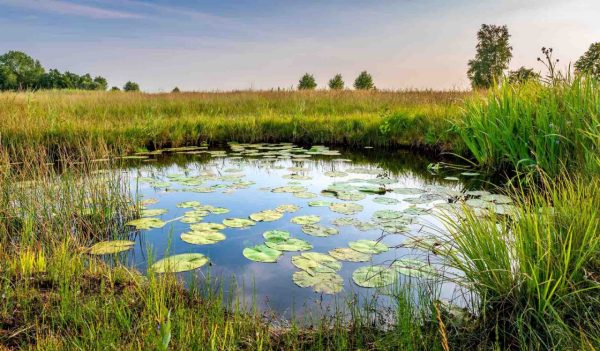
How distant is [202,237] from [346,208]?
1634 mm

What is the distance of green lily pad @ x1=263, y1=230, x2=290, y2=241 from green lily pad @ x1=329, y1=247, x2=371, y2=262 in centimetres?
50

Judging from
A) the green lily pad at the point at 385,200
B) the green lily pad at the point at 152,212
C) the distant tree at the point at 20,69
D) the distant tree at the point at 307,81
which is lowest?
the green lily pad at the point at 152,212

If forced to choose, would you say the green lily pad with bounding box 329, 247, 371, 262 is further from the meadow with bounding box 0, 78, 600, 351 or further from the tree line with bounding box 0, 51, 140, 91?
the tree line with bounding box 0, 51, 140, 91

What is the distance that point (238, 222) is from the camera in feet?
12.9

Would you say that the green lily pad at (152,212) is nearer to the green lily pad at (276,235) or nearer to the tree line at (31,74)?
the green lily pad at (276,235)

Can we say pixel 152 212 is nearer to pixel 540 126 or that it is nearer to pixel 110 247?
pixel 110 247

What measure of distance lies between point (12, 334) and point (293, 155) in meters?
5.85

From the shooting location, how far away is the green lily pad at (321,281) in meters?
2.68

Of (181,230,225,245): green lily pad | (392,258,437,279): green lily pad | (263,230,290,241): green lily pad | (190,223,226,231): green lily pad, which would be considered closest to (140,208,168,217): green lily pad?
(190,223,226,231): green lily pad

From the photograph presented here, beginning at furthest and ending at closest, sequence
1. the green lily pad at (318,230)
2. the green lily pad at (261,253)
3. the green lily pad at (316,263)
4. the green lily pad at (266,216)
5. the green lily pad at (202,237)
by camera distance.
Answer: the green lily pad at (266,216), the green lily pad at (318,230), the green lily pad at (202,237), the green lily pad at (261,253), the green lily pad at (316,263)

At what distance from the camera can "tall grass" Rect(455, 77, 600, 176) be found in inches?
151

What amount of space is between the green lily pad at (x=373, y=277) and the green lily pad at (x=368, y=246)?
0.31 m

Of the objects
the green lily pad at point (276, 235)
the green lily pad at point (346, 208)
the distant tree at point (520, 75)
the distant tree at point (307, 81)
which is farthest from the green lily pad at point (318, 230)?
the distant tree at point (307, 81)

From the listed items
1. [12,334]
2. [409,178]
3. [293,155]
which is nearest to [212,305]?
[12,334]
